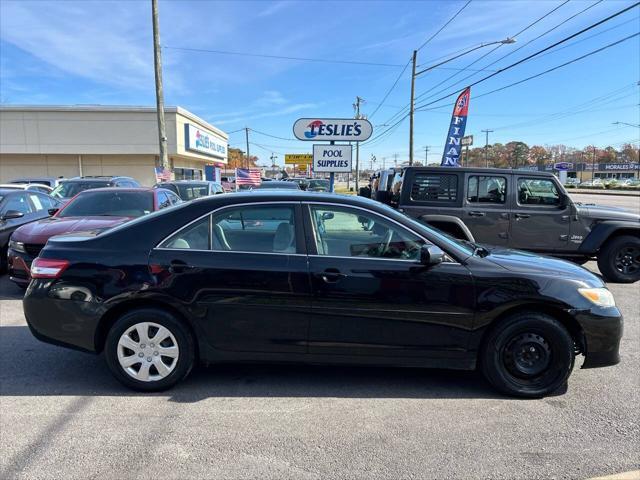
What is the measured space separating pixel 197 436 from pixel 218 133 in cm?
4277

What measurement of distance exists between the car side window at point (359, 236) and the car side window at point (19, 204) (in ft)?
22.7

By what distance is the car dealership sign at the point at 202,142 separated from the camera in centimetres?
3133

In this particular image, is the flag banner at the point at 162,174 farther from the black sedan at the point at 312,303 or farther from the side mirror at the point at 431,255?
the side mirror at the point at 431,255

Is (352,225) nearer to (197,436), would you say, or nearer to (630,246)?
(197,436)

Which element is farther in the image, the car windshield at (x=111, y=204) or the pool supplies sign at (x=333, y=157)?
the pool supplies sign at (x=333, y=157)

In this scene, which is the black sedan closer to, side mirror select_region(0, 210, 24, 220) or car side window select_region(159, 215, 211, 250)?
car side window select_region(159, 215, 211, 250)

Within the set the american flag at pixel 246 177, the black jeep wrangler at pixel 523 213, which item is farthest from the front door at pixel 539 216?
the american flag at pixel 246 177

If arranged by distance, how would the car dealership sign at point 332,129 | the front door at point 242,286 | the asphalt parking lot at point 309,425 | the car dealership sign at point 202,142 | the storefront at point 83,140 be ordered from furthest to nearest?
the car dealership sign at point 202,142 < the storefront at point 83,140 < the car dealership sign at point 332,129 < the front door at point 242,286 < the asphalt parking lot at point 309,425

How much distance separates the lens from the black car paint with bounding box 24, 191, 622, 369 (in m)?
3.37

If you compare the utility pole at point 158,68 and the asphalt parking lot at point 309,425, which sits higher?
the utility pole at point 158,68

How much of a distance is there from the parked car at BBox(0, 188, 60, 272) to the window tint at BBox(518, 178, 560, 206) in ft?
28.3

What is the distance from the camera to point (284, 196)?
363cm

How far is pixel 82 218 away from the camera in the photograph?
22.0 ft

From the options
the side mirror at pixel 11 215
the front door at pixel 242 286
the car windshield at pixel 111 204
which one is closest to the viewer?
the front door at pixel 242 286
